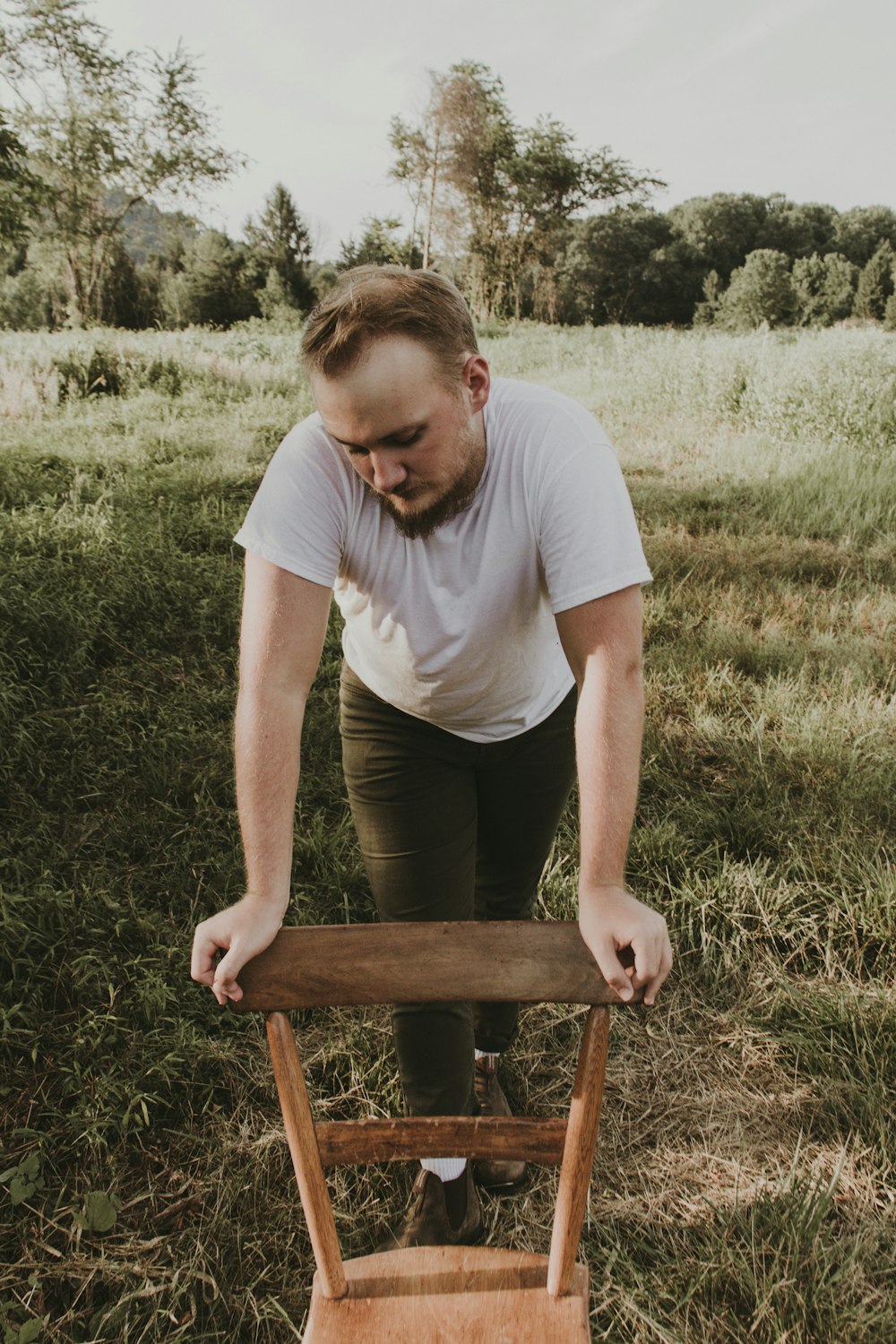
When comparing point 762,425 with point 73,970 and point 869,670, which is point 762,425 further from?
point 73,970

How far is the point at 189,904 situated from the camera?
254 cm

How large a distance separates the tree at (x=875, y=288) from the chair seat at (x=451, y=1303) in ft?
122

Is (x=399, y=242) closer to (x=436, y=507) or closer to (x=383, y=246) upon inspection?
(x=383, y=246)

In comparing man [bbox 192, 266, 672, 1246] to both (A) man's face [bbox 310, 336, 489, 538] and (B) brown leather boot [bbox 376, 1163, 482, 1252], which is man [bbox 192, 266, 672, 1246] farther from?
(B) brown leather boot [bbox 376, 1163, 482, 1252]

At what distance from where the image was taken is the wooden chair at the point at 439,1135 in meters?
1.06

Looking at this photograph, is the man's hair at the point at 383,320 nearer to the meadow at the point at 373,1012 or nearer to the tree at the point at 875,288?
the meadow at the point at 373,1012

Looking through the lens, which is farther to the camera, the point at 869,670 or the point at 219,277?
the point at 219,277

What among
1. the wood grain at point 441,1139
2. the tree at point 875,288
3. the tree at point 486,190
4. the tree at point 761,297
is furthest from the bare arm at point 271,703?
the tree at point 875,288

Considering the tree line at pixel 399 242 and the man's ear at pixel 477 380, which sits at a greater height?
the tree line at pixel 399 242

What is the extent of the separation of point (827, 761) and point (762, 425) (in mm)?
5128

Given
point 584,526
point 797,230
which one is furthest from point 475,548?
point 797,230

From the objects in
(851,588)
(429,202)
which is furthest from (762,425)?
(429,202)

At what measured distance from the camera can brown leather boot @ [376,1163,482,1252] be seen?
1690mm

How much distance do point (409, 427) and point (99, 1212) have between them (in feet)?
6.00
